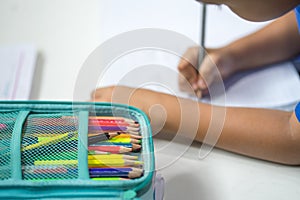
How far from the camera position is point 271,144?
437 millimetres

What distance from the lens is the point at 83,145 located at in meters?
0.32

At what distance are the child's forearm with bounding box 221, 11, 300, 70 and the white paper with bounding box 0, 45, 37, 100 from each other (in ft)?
1.10

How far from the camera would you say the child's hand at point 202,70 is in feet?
1.72

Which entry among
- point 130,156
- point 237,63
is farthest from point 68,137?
point 237,63

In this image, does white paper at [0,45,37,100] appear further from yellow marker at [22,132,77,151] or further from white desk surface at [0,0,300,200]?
yellow marker at [22,132,77,151]

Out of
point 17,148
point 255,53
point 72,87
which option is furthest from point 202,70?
point 17,148

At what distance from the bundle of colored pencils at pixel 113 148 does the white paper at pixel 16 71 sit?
223 mm

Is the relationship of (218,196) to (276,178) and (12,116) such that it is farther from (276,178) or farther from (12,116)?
(12,116)

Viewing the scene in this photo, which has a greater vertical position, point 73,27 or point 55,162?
point 73,27

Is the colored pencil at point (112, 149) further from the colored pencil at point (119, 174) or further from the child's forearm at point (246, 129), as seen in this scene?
the child's forearm at point (246, 129)

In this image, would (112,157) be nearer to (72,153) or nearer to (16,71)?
(72,153)

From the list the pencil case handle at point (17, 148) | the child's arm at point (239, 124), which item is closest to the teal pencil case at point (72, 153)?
the pencil case handle at point (17, 148)

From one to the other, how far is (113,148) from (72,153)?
39 mm

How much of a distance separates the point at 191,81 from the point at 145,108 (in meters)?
0.11
